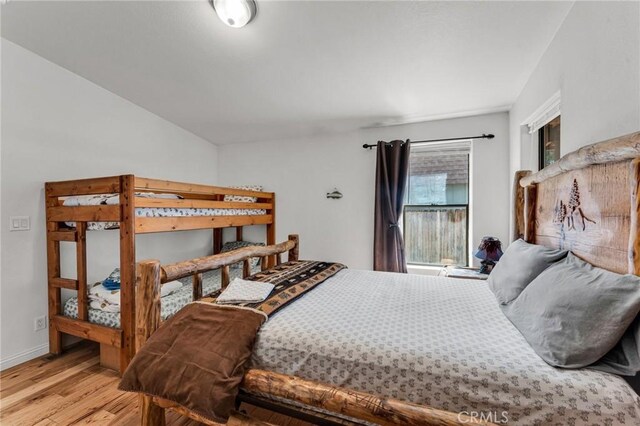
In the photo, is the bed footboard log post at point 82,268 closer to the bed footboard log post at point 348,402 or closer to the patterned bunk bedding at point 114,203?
the patterned bunk bedding at point 114,203

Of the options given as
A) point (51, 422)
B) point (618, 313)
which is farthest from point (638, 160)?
point (51, 422)

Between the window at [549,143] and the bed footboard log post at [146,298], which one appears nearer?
the bed footboard log post at [146,298]

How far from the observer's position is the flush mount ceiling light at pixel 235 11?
1811mm

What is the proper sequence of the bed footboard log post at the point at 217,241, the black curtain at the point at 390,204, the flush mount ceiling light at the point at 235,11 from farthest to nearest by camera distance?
the bed footboard log post at the point at 217,241, the black curtain at the point at 390,204, the flush mount ceiling light at the point at 235,11

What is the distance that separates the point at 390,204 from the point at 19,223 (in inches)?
136

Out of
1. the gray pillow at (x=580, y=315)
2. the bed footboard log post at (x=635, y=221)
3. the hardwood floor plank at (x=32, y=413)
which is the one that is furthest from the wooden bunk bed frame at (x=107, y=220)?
the bed footboard log post at (x=635, y=221)

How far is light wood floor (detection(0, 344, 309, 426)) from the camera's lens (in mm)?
1664

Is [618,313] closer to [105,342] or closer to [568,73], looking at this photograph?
[568,73]

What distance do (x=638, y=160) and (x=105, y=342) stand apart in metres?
3.19

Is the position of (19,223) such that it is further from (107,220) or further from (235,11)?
(235,11)

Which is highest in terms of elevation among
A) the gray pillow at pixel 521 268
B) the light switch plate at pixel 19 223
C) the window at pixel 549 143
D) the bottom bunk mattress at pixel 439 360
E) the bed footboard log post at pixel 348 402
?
the window at pixel 549 143

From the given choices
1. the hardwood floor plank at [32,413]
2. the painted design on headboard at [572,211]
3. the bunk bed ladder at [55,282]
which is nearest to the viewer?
the painted design on headboard at [572,211]

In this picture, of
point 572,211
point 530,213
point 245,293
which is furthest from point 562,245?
point 245,293

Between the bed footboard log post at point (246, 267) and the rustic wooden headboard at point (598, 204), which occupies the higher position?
the rustic wooden headboard at point (598, 204)
